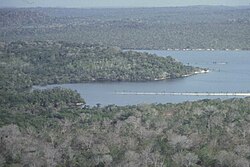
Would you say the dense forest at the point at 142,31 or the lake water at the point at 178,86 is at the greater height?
the lake water at the point at 178,86

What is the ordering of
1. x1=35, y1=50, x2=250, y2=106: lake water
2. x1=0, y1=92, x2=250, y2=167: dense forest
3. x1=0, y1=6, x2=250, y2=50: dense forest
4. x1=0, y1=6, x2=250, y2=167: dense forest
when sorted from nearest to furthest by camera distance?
x1=0, y1=92, x2=250, y2=167: dense forest → x1=0, y1=6, x2=250, y2=167: dense forest → x1=35, y1=50, x2=250, y2=106: lake water → x1=0, y1=6, x2=250, y2=50: dense forest

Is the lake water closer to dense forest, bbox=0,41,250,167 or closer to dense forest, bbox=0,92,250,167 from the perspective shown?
dense forest, bbox=0,41,250,167

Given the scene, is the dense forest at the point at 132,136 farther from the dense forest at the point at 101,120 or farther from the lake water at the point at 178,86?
the lake water at the point at 178,86

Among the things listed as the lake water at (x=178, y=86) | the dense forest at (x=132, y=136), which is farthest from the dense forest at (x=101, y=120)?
the lake water at (x=178, y=86)

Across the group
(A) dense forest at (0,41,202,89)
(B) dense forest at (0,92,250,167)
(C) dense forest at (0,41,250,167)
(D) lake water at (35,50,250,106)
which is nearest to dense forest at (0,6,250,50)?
(A) dense forest at (0,41,202,89)

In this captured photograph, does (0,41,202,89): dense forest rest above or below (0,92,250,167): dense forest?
below
